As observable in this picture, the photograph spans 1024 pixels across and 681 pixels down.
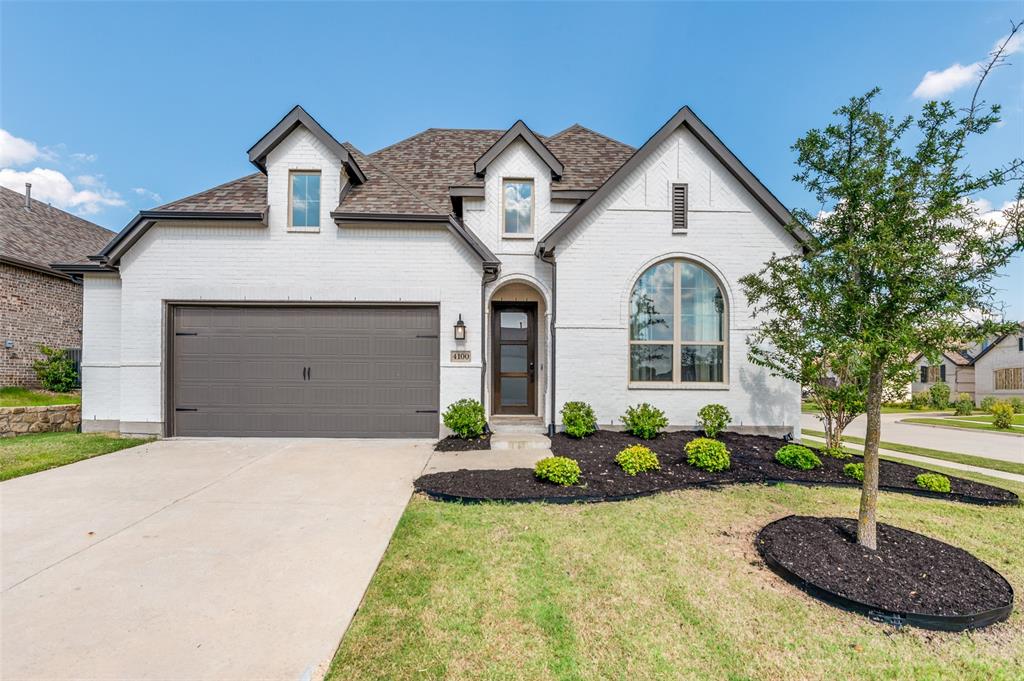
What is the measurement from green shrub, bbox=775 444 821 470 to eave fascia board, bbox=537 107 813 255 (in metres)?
4.70

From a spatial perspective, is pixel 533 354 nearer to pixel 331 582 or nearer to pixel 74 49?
pixel 331 582

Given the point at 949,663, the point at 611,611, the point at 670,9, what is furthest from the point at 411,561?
the point at 670,9

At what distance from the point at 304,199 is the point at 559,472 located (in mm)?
7564

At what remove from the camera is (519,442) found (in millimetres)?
7852

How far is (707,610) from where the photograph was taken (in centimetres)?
304

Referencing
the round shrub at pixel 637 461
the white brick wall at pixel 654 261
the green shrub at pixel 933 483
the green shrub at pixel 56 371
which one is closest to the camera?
the green shrub at pixel 933 483

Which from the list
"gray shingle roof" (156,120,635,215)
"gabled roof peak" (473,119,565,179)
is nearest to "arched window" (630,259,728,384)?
"gray shingle roof" (156,120,635,215)

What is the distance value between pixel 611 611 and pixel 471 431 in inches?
211

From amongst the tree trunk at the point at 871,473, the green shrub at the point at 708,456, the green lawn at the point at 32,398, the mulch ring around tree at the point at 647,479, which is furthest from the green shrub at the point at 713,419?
the green lawn at the point at 32,398

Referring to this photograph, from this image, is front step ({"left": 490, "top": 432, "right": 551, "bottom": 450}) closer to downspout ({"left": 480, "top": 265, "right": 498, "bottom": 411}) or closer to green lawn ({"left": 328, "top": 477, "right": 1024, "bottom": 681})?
downspout ({"left": 480, "top": 265, "right": 498, "bottom": 411})

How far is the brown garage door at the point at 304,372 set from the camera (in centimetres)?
858

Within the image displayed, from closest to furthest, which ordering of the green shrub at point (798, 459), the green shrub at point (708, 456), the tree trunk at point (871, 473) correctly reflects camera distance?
the tree trunk at point (871, 473) < the green shrub at point (708, 456) < the green shrub at point (798, 459)

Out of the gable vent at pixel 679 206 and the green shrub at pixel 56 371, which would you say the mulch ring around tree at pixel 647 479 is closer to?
the gable vent at pixel 679 206

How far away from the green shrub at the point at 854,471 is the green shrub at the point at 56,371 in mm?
18630
